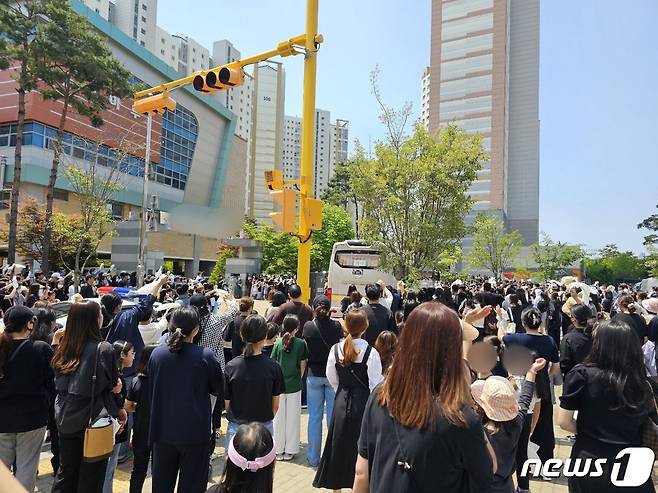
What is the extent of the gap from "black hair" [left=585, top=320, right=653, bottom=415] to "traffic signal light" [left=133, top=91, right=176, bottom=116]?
8.34 meters

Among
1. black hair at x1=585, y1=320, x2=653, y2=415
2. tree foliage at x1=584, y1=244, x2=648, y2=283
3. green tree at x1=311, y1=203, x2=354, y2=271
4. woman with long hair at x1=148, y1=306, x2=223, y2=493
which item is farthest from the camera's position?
tree foliage at x1=584, y1=244, x2=648, y2=283

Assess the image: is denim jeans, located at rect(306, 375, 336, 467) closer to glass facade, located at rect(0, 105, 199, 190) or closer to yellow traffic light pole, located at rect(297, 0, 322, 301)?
yellow traffic light pole, located at rect(297, 0, 322, 301)

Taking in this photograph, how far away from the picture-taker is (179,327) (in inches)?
141

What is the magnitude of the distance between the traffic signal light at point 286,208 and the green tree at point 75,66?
60.9ft

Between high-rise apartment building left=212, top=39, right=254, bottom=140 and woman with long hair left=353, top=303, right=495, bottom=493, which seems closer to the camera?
woman with long hair left=353, top=303, right=495, bottom=493

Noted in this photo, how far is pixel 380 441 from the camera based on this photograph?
2094mm

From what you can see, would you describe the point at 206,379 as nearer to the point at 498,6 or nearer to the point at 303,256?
the point at 303,256

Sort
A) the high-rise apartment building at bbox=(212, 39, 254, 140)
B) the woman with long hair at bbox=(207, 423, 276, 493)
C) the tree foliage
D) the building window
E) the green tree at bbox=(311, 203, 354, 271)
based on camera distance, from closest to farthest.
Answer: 1. the woman with long hair at bbox=(207, 423, 276, 493)
2. the building window
3. the green tree at bbox=(311, 203, 354, 271)
4. the tree foliage
5. the high-rise apartment building at bbox=(212, 39, 254, 140)

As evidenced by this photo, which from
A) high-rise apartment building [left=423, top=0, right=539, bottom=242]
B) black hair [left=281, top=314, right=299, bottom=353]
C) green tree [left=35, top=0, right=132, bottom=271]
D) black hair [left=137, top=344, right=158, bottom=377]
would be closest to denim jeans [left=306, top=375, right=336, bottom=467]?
black hair [left=281, top=314, right=299, bottom=353]

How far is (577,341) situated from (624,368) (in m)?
2.72

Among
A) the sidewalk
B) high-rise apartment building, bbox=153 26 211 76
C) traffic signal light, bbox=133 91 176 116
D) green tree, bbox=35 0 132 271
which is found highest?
high-rise apartment building, bbox=153 26 211 76

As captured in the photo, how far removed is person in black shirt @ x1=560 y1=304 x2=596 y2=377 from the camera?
513cm

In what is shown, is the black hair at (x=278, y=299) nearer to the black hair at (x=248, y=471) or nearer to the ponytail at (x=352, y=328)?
the ponytail at (x=352, y=328)

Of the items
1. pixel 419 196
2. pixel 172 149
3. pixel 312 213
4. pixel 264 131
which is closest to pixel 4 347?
pixel 312 213
